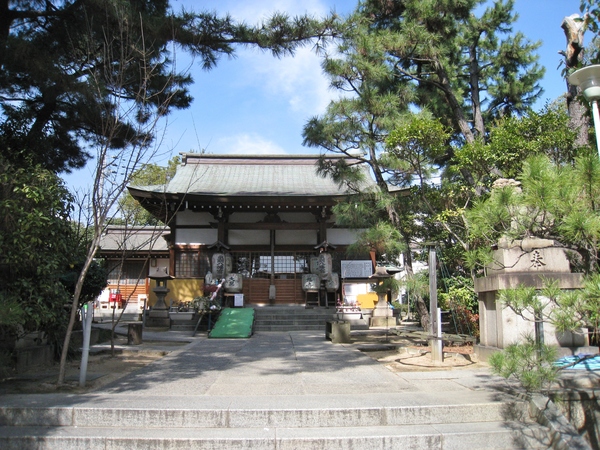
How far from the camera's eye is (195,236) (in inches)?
672

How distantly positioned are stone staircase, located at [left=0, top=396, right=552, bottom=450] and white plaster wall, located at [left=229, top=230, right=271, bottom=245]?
12.4 metres

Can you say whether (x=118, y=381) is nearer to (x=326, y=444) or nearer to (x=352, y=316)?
(x=326, y=444)

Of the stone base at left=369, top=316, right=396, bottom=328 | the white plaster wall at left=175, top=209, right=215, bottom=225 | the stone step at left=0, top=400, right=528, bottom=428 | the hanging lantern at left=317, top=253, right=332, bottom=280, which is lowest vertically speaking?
the stone step at left=0, top=400, right=528, bottom=428

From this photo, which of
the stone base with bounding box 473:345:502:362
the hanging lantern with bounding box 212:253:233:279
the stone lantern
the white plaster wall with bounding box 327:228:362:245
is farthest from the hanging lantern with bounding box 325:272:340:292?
the stone base with bounding box 473:345:502:362

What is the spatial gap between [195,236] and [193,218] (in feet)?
2.28

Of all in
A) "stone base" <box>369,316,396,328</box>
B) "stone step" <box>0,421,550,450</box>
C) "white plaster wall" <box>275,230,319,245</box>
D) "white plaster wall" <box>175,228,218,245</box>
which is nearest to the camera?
"stone step" <box>0,421,550,450</box>

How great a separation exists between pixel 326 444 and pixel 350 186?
7.46m

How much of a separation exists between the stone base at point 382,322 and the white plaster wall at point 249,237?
5.23 meters

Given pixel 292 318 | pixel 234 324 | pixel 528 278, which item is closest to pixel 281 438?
pixel 528 278

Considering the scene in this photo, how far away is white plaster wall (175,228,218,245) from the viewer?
17.0m

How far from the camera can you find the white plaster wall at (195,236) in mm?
16969

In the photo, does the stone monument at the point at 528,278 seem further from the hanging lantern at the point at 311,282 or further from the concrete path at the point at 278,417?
the hanging lantern at the point at 311,282

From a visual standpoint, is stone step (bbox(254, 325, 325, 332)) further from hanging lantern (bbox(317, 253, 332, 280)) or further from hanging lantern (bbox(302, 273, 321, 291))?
hanging lantern (bbox(317, 253, 332, 280))

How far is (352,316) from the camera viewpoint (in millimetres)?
13875
